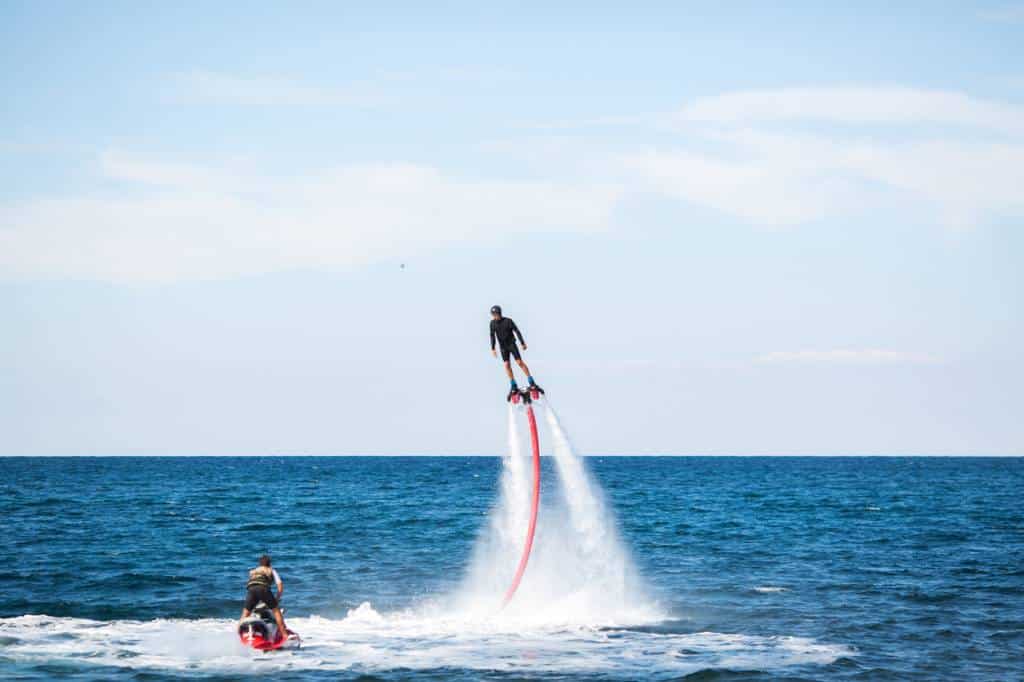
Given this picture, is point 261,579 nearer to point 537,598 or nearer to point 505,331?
point 505,331

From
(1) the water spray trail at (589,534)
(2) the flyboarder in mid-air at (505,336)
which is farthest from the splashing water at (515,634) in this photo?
(2) the flyboarder in mid-air at (505,336)

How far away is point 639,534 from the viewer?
69.2 meters

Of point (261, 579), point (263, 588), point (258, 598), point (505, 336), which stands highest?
point (505, 336)

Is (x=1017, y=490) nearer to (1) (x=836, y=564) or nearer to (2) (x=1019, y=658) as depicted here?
(1) (x=836, y=564)

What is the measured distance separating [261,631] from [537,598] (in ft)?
38.2

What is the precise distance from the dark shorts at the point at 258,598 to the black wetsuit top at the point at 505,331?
350 inches

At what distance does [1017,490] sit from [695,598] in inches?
3914

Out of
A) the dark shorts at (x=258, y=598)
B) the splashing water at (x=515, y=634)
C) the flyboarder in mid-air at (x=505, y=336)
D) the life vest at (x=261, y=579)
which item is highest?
the flyboarder in mid-air at (x=505, y=336)

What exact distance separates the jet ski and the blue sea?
0.35m

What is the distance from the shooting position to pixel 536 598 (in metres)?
39.4

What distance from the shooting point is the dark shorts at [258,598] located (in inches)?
1182

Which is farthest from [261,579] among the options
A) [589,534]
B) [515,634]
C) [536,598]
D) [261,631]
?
Result: [589,534]

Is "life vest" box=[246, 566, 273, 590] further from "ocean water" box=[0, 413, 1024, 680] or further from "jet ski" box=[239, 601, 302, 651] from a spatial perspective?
"ocean water" box=[0, 413, 1024, 680]

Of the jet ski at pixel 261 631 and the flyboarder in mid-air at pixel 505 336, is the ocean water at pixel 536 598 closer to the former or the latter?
the jet ski at pixel 261 631
